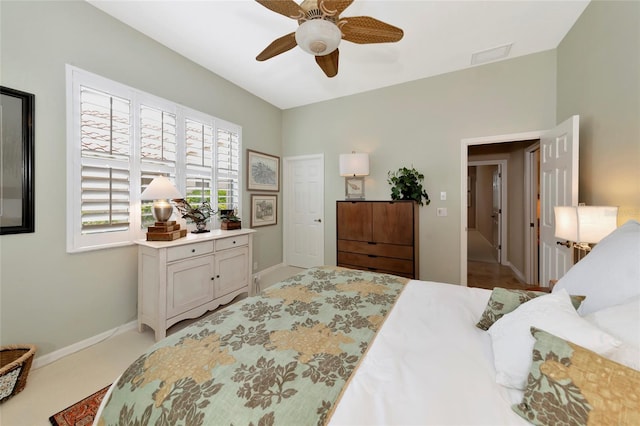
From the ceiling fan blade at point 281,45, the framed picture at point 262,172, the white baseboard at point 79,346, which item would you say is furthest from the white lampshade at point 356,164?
the white baseboard at point 79,346

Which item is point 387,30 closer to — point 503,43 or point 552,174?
point 503,43

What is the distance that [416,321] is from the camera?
3.94ft

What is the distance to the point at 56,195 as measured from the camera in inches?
75.5

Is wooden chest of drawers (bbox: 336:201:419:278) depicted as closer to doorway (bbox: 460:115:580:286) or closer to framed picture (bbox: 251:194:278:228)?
doorway (bbox: 460:115:580:286)

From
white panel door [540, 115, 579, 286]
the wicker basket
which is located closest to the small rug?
the wicker basket

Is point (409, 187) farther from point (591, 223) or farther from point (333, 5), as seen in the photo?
point (333, 5)

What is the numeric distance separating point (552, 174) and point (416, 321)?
2.40 meters

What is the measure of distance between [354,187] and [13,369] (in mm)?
3621

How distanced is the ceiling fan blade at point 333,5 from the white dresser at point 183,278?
7.06ft

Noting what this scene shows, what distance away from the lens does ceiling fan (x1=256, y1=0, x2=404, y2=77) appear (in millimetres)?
1489

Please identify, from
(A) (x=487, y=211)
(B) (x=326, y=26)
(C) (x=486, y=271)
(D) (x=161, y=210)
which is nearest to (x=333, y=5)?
(B) (x=326, y=26)

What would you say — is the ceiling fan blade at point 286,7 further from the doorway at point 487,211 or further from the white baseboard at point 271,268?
the doorway at point 487,211

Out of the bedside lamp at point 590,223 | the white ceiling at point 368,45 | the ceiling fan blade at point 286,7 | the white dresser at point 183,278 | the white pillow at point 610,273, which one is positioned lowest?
the white dresser at point 183,278

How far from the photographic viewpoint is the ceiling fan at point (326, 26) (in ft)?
4.89
